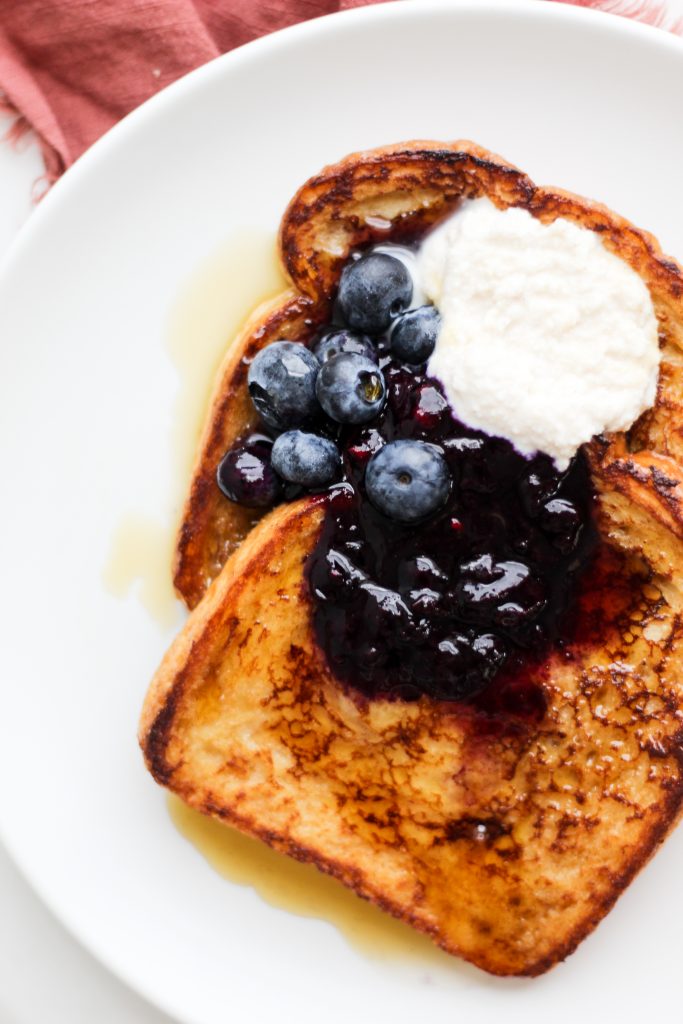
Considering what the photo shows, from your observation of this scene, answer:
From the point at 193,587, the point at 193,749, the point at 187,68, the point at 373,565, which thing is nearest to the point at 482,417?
the point at 373,565

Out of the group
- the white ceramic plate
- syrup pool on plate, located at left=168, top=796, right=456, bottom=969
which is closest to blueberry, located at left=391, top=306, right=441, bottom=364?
the white ceramic plate

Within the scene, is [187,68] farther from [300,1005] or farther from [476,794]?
[300,1005]

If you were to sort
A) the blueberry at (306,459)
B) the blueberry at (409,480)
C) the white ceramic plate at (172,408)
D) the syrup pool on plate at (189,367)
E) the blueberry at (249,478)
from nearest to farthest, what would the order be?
the blueberry at (409,480), the blueberry at (306,459), the blueberry at (249,478), the white ceramic plate at (172,408), the syrup pool on plate at (189,367)

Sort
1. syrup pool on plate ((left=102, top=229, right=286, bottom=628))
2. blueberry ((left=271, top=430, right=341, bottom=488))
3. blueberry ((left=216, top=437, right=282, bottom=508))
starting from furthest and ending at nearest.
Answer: syrup pool on plate ((left=102, top=229, right=286, bottom=628)) → blueberry ((left=216, top=437, right=282, bottom=508)) → blueberry ((left=271, top=430, right=341, bottom=488))

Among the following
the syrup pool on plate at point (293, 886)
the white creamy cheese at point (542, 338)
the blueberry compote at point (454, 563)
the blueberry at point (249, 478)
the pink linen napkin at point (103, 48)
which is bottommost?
the syrup pool on plate at point (293, 886)

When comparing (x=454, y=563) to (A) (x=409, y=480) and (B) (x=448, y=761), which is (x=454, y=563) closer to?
(A) (x=409, y=480)

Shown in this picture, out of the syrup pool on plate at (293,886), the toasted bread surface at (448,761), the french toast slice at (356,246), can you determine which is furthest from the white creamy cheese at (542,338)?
the syrup pool on plate at (293,886)

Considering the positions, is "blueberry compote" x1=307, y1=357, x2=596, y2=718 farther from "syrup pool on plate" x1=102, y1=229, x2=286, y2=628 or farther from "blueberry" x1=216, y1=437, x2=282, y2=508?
"syrup pool on plate" x1=102, y1=229, x2=286, y2=628

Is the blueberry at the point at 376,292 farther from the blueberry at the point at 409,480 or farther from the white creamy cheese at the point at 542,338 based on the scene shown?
the blueberry at the point at 409,480
